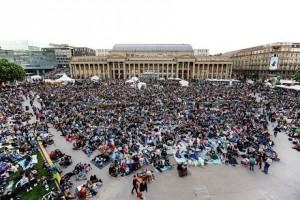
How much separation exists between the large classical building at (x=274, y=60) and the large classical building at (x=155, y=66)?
9.76 metres

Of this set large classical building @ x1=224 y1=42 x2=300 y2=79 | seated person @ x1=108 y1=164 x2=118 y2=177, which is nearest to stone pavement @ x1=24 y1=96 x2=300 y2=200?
seated person @ x1=108 y1=164 x2=118 y2=177

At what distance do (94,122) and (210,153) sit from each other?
1292 centimetres

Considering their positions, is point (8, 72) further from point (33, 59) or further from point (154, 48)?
point (154, 48)

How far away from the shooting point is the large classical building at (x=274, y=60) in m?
60.5

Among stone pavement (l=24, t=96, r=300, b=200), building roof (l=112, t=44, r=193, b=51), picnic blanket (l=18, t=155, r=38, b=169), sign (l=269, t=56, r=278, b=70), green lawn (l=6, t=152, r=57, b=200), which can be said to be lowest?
green lawn (l=6, t=152, r=57, b=200)

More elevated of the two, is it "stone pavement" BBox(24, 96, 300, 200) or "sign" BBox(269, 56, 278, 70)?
"sign" BBox(269, 56, 278, 70)

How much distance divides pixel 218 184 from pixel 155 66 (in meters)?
72.9

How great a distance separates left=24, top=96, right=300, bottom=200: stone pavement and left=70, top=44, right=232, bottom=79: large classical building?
68.9m

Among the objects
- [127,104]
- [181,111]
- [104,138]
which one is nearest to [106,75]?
[127,104]

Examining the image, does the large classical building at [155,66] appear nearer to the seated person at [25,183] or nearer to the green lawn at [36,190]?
the green lawn at [36,190]

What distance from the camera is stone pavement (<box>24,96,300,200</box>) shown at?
947 cm

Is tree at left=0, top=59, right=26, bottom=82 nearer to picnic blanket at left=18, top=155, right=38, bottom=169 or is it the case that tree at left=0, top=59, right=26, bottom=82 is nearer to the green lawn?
picnic blanket at left=18, top=155, right=38, bottom=169

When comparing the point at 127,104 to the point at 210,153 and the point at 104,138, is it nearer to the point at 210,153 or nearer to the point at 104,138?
the point at 104,138

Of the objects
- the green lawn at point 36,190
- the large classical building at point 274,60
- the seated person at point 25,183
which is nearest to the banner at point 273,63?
the large classical building at point 274,60
